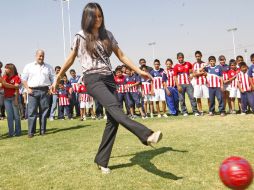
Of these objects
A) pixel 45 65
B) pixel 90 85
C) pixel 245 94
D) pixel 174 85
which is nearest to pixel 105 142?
pixel 90 85

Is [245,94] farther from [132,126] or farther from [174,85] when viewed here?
[132,126]

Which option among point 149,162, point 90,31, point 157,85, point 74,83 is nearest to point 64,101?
point 74,83

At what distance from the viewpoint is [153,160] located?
552cm

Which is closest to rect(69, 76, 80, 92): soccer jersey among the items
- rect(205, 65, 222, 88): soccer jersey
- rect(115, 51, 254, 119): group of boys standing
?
rect(115, 51, 254, 119): group of boys standing

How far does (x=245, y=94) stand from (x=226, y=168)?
370 inches

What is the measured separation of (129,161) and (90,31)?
2200 millimetres

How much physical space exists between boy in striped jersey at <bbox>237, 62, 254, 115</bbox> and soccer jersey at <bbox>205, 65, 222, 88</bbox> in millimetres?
709

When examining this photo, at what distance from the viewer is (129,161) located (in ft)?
18.4

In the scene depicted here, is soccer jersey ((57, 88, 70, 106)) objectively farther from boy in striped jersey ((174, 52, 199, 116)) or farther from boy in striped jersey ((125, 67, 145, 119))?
boy in striped jersey ((174, 52, 199, 116))

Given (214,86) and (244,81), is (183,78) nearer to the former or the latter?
(214,86)

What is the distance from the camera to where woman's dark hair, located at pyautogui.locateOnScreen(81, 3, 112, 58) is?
4.71 meters

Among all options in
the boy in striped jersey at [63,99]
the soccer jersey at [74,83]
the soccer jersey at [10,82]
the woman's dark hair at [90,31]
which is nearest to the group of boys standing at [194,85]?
the soccer jersey at [74,83]

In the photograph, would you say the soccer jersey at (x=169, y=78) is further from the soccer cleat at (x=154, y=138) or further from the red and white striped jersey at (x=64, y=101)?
the soccer cleat at (x=154, y=138)

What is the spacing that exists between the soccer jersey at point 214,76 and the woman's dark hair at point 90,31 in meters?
8.31
